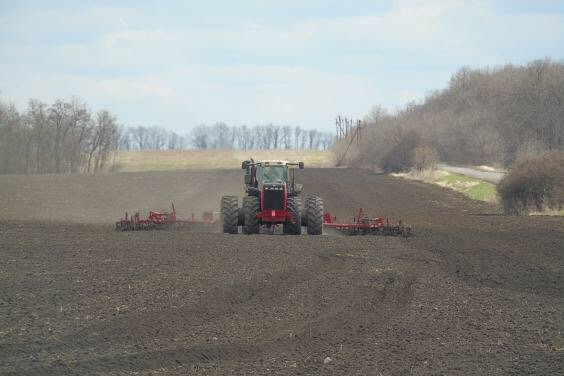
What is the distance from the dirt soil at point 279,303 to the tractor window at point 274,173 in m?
1.99

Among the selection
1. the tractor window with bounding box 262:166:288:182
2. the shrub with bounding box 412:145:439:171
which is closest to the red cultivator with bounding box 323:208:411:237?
the tractor window with bounding box 262:166:288:182

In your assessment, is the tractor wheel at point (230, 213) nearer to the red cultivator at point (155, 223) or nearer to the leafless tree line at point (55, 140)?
the red cultivator at point (155, 223)

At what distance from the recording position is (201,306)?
10516mm

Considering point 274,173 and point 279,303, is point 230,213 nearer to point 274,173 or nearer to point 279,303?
point 274,173

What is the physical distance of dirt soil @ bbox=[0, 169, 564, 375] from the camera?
26.0ft

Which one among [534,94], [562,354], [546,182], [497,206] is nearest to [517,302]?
[562,354]

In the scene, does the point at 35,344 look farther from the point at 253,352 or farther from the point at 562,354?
the point at 562,354

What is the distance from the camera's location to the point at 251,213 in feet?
66.4

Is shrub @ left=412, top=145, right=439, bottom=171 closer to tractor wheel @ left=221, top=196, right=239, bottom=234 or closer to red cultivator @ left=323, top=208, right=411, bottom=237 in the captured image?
red cultivator @ left=323, top=208, right=411, bottom=237

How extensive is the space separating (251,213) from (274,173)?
1.53m

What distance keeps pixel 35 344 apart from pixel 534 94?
70706 mm

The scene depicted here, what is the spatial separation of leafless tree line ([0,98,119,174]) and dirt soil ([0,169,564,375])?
50640mm

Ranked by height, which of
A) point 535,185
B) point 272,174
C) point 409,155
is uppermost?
point 409,155

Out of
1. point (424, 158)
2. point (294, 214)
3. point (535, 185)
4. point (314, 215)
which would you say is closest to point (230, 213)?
point (294, 214)
